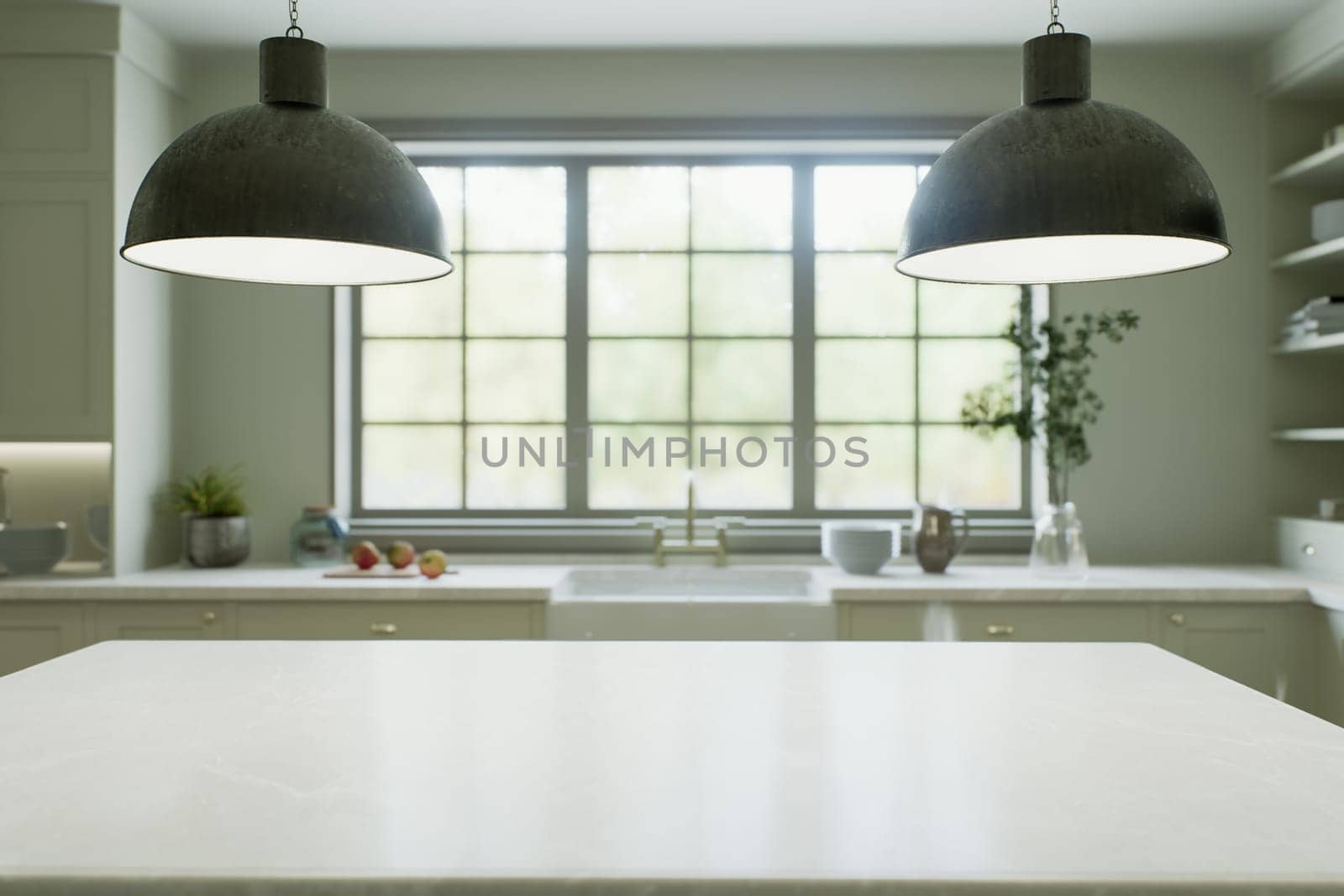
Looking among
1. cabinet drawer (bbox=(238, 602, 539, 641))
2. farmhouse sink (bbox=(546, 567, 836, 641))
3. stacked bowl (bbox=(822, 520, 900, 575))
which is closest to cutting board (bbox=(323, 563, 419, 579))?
cabinet drawer (bbox=(238, 602, 539, 641))

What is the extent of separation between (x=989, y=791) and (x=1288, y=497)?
10.6 ft

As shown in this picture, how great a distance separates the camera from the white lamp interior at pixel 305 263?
158 centimetres

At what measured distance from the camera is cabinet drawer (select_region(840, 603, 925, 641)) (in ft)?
10.0

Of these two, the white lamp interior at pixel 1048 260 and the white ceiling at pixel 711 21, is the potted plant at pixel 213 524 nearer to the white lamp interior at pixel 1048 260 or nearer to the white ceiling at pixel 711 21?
the white ceiling at pixel 711 21

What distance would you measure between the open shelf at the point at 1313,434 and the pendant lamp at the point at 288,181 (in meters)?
3.09

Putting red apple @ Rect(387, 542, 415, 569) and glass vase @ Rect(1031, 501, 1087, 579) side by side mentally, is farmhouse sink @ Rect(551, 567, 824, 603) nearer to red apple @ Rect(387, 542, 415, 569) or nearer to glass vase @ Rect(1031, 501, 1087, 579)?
red apple @ Rect(387, 542, 415, 569)

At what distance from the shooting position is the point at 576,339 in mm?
3867

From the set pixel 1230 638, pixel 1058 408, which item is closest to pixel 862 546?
pixel 1058 408

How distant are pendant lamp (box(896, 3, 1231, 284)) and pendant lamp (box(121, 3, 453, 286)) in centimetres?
70

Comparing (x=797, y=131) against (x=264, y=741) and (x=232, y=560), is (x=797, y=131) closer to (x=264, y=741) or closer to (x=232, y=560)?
(x=232, y=560)

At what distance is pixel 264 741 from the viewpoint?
1273 millimetres

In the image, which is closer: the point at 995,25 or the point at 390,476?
the point at 995,25

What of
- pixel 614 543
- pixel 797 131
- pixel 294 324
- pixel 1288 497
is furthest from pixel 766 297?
pixel 1288 497
